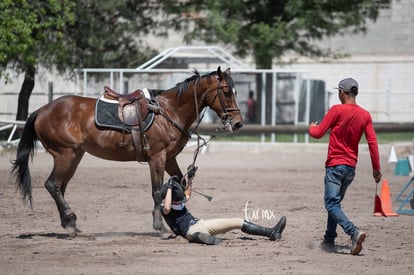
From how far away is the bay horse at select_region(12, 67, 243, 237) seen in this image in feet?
35.9

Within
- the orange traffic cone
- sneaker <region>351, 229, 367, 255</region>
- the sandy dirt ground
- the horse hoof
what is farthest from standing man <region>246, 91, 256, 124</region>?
sneaker <region>351, 229, 367, 255</region>

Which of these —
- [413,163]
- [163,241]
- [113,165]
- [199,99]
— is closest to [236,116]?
[199,99]

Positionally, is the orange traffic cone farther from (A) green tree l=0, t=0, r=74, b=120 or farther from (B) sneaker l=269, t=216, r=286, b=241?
(A) green tree l=0, t=0, r=74, b=120

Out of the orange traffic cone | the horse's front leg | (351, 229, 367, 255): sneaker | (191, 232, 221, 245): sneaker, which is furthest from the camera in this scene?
the orange traffic cone

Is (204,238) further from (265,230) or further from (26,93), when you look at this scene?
(26,93)

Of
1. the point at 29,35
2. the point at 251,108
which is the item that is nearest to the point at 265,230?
the point at 29,35

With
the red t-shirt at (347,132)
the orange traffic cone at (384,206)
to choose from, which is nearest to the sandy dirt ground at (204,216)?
the orange traffic cone at (384,206)

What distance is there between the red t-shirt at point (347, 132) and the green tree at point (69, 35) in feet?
54.9

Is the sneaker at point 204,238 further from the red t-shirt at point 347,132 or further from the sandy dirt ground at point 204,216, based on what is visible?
the red t-shirt at point 347,132

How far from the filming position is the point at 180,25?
104ft

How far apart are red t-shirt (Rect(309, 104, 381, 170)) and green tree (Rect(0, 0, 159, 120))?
1672 cm

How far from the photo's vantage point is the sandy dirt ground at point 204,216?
28.7ft

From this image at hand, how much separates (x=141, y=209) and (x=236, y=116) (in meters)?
3.45

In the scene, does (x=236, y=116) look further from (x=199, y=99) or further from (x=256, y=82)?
(x=256, y=82)
